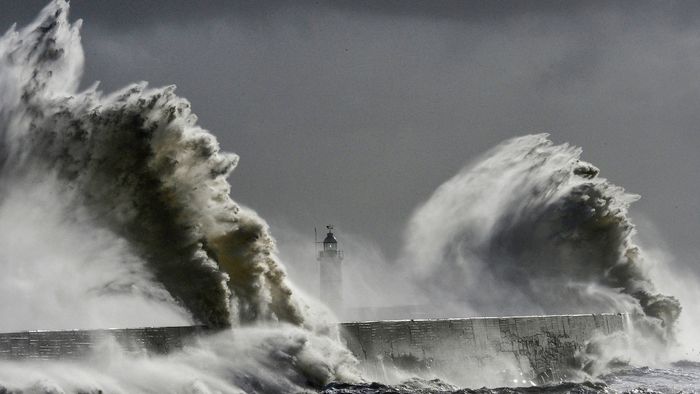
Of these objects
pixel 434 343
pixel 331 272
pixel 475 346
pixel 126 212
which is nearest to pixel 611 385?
pixel 475 346

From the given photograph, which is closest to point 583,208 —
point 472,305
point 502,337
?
point 472,305

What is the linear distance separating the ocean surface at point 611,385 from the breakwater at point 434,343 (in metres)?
0.49

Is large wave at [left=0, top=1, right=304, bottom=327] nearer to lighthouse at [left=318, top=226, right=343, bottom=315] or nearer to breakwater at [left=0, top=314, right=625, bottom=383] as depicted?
breakwater at [left=0, top=314, right=625, bottom=383]

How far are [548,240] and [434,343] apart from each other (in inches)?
573

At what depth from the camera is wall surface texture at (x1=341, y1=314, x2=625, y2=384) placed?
17703 mm

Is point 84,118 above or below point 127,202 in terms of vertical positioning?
above

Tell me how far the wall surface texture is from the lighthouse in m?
20.1

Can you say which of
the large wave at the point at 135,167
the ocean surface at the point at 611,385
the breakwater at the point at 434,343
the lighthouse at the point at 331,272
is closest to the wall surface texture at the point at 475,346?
the breakwater at the point at 434,343

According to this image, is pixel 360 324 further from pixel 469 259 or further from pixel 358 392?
pixel 469 259

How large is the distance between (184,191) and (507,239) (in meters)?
19.2

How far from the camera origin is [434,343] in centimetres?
1923

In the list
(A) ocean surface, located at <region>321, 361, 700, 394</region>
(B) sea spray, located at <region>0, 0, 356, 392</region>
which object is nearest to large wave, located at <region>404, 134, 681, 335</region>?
(A) ocean surface, located at <region>321, 361, 700, 394</region>

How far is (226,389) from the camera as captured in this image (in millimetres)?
13789

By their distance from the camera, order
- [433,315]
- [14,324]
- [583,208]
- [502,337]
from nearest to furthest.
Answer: [14,324] → [502,337] → [583,208] → [433,315]
